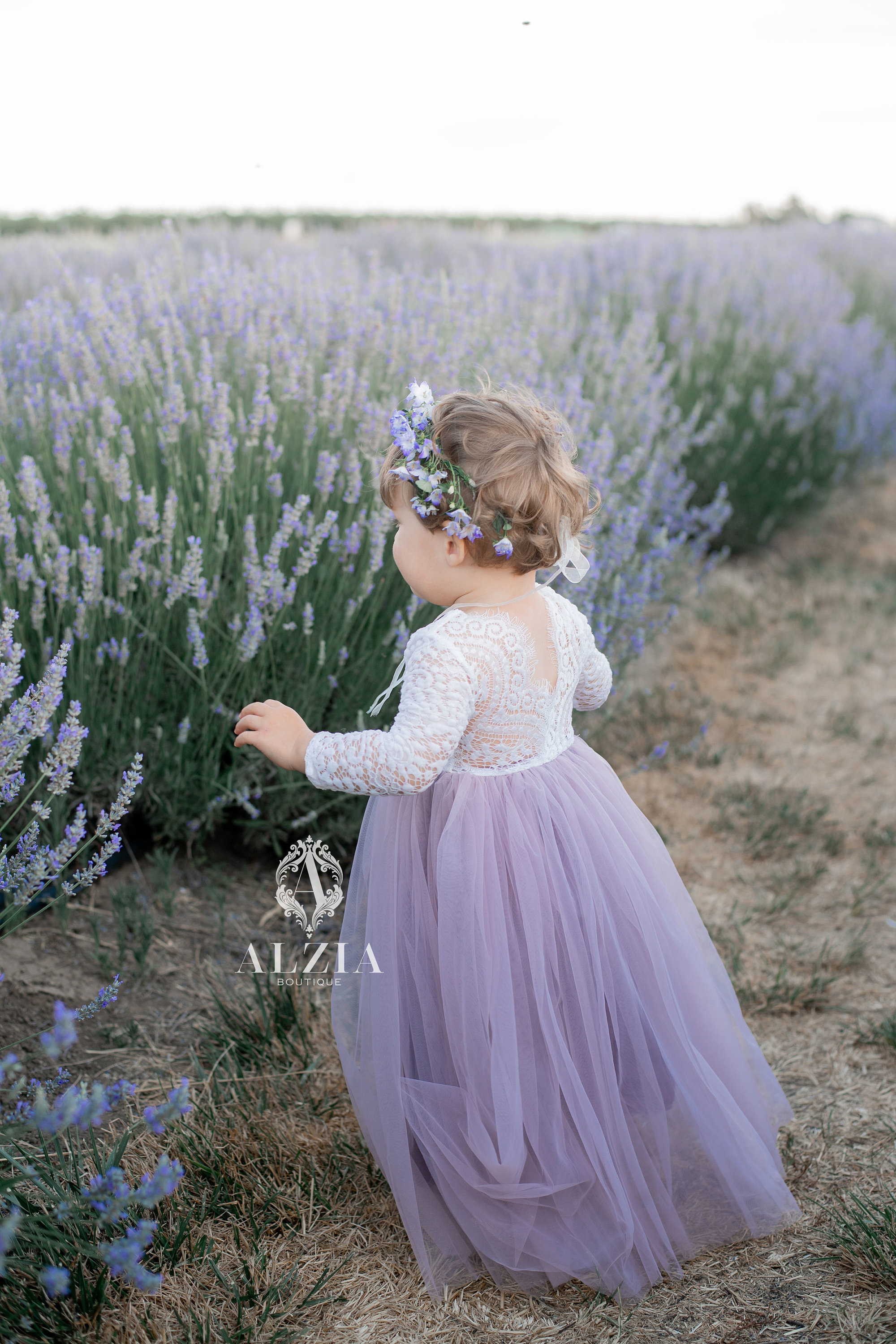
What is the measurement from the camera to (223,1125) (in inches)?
71.7

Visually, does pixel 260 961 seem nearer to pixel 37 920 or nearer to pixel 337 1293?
pixel 37 920

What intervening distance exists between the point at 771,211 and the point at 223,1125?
15.2m

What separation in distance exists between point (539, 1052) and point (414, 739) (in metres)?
0.55

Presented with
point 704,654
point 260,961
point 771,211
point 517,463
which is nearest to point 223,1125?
point 260,961

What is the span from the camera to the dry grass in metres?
1.57

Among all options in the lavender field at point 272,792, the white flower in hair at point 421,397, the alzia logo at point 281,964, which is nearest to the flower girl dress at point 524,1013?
the lavender field at point 272,792

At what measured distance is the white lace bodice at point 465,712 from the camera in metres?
1.48

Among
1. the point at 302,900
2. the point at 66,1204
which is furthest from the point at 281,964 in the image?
the point at 66,1204

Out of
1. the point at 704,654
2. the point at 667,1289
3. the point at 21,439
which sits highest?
the point at 21,439

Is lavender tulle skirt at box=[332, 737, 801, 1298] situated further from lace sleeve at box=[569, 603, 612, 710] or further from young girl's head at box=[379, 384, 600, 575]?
young girl's head at box=[379, 384, 600, 575]

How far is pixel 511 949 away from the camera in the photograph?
1.61 meters

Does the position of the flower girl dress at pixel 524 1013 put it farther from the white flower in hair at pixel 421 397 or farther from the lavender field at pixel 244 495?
the lavender field at pixel 244 495

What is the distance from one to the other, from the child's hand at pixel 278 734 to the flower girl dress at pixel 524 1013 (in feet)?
0.15

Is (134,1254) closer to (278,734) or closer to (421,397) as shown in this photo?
(278,734)
